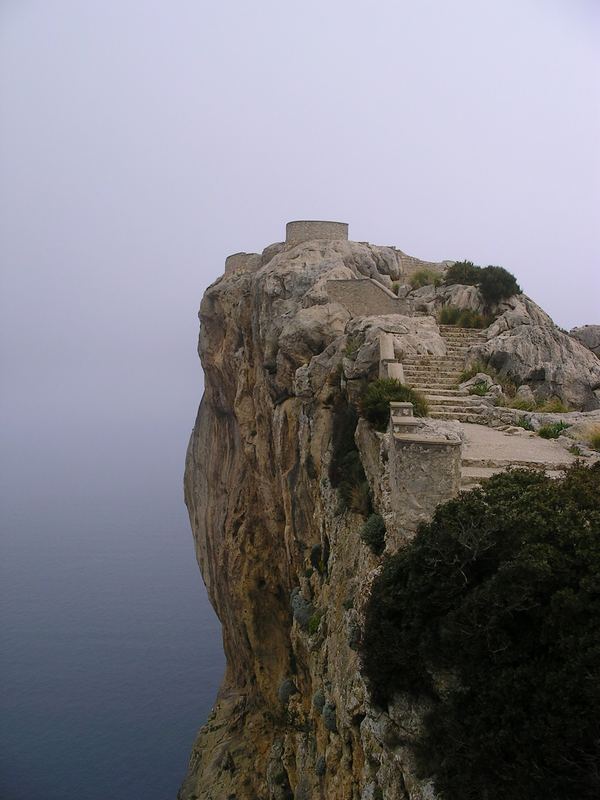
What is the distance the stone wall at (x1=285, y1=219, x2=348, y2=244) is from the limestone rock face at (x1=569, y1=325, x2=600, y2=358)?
912cm

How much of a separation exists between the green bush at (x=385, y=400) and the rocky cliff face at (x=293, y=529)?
0.45 meters

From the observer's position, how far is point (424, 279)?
22.6 m

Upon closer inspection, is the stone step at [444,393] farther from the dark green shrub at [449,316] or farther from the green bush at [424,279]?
the green bush at [424,279]

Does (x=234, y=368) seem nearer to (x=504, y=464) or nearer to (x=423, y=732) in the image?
(x=504, y=464)

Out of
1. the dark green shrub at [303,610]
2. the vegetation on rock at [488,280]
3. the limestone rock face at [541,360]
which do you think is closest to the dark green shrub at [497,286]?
the vegetation on rock at [488,280]

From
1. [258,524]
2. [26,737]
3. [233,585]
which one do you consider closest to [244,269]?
[258,524]

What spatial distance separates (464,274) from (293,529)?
9.70m

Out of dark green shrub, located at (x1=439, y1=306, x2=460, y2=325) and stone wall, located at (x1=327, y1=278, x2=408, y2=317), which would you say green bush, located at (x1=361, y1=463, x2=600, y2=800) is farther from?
dark green shrub, located at (x1=439, y1=306, x2=460, y2=325)

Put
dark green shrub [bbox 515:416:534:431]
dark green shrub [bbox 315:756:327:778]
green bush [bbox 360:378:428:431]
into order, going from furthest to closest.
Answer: dark green shrub [bbox 515:416:534:431]
green bush [bbox 360:378:428:431]
dark green shrub [bbox 315:756:327:778]

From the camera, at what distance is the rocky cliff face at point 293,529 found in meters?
9.91

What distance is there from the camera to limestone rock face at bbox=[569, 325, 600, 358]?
21.8m

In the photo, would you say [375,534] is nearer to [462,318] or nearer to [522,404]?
[522,404]

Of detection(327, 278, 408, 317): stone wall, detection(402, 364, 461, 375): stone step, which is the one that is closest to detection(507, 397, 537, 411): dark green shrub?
detection(402, 364, 461, 375): stone step

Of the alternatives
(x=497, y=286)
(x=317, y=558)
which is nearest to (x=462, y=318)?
(x=497, y=286)
